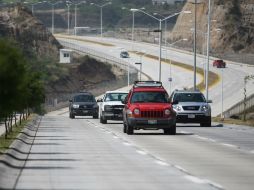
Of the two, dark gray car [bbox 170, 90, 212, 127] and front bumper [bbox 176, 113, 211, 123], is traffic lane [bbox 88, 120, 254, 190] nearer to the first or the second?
dark gray car [bbox 170, 90, 212, 127]

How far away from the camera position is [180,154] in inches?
1235

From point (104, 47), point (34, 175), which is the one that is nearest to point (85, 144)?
point (34, 175)

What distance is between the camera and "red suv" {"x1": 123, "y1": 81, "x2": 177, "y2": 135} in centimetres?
4622

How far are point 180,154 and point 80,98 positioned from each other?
5020cm

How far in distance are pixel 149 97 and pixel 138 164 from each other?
21159mm

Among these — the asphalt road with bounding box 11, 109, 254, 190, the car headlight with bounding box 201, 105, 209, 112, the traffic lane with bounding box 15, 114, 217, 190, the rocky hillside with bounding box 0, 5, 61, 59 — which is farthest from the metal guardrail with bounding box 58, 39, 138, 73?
the traffic lane with bounding box 15, 114, 217, 190

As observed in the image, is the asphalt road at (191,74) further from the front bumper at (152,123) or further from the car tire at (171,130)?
the front bumper at (152,123)

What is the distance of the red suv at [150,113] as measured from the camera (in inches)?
1820

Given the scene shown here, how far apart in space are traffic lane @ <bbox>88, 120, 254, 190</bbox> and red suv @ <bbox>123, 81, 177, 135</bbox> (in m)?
2.62

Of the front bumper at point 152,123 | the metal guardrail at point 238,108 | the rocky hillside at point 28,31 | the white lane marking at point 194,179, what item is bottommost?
the metal guardrail at point 238,108

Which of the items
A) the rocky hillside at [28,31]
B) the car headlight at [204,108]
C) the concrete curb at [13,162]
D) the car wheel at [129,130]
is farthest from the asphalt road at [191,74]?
the concrete curb at [13,162]

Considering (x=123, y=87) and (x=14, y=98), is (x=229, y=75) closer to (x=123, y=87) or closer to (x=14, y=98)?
(x=123, y=87)

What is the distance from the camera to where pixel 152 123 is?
1821 inches

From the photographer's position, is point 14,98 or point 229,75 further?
point 229,75
